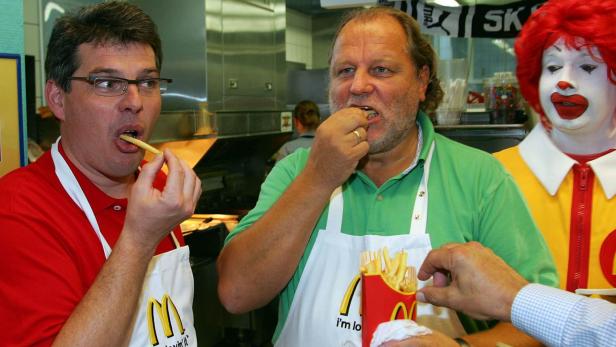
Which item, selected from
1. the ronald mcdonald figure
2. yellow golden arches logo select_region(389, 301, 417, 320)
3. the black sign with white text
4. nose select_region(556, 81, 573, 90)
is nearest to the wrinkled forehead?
the ronald mcdonald figure

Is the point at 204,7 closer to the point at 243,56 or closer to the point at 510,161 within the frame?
the point at 243,56

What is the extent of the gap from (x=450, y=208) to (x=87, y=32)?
1235 millimetres

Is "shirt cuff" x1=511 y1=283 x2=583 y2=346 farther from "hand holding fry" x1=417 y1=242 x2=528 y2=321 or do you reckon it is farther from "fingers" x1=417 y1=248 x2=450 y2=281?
"fingers" x1=417 y1=248 x2=450 y2=281

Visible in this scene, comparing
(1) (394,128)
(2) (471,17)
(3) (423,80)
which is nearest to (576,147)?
(3) (423,80)

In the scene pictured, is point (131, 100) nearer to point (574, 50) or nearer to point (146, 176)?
point (146, 176)

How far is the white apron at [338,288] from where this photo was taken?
1803mm

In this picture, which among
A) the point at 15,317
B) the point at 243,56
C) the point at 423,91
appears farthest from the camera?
the point at 243,56

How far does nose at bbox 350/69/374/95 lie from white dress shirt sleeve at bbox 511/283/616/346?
846mm

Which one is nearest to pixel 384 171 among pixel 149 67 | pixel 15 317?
pixel 149 67

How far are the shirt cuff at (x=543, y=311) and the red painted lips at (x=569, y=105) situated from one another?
1.04 meters

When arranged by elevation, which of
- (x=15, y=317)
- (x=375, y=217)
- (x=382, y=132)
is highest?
(x=382, y=132)

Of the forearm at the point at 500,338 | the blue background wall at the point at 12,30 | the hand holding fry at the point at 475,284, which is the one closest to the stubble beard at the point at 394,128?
the hand holding fry at the point at 475,284

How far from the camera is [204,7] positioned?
4.98 metres

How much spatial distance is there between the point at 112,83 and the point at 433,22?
153 inches
